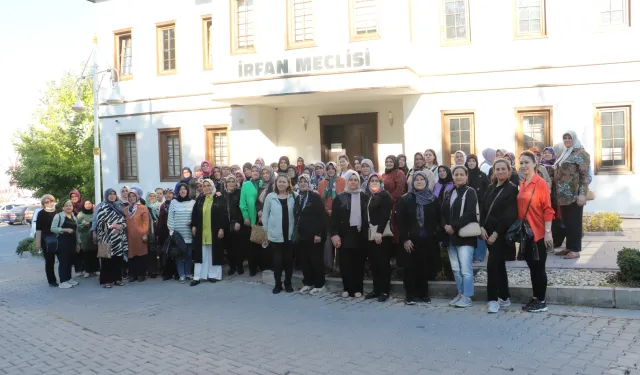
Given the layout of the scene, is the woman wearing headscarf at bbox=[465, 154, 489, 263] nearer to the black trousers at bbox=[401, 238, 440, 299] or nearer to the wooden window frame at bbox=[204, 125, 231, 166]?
the black trousers at bbox=[401, 238, 440, 299]

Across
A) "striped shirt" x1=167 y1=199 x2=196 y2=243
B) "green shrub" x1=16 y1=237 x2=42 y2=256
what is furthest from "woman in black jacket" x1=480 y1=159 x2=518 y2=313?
"green shrub" x1=16 y1=237 x2=42 y2=256

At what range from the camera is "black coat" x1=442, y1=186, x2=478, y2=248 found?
718 centimetres

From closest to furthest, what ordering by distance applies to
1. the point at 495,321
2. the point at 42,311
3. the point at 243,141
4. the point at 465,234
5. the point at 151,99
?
1. the point at 495,321
2. the point at 465,234
3. the point at 42,311
4. the point at 243,141
5. the point at 151,99

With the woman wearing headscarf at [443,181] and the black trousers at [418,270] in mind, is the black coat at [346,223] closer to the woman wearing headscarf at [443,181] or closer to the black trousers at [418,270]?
the black trousers at [418,270]

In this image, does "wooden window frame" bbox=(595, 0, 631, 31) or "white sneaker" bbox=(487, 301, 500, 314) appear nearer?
"white sneaker" bbox=(487, 301, 500, 314)

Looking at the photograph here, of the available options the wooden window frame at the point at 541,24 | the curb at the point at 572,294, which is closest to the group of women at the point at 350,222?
A: the curb at the point at 572,294

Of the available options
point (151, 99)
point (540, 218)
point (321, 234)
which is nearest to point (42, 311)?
point (321, 234)

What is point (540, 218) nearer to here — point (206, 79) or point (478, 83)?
point (478, 83)

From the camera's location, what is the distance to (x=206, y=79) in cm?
1806

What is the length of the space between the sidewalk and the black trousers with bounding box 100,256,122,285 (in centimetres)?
665

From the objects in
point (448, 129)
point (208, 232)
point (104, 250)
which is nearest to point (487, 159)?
point (448, 129)

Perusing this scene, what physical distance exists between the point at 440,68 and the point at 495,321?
31.4ft

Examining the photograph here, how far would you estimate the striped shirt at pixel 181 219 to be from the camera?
10086mm

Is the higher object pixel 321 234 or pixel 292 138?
pixel 292 138
